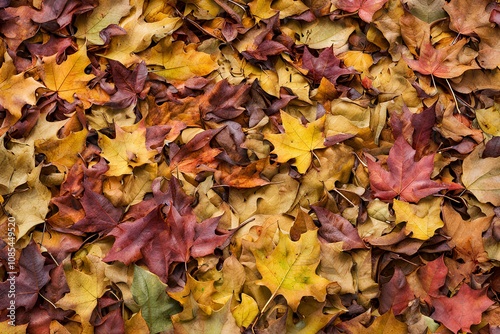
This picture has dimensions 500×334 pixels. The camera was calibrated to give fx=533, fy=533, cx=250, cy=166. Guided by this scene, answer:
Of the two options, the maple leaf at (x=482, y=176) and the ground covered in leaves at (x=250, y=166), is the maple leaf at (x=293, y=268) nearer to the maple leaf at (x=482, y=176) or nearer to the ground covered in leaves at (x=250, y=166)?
the ground covered in leaves at (x=250, y=166)

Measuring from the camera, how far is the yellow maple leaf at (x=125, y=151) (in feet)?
5.15

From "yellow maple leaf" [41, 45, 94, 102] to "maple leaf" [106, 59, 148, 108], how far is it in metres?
0.08

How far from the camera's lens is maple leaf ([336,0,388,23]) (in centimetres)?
180

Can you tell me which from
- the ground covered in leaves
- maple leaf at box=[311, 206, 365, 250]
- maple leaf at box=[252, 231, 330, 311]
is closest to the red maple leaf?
the ground covered in leaves

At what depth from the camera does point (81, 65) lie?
1.69 m

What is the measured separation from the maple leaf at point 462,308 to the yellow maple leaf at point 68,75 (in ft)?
4.04

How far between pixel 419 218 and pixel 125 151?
34.3 inches

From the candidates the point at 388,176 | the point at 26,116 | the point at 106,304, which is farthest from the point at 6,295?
the point at 388,176

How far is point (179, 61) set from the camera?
1762 mm

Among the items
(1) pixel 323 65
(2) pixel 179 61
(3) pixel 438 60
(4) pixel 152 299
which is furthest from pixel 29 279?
(3) pixel 438 60

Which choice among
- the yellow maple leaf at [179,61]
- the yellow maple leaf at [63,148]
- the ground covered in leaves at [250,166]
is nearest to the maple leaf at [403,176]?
the ground covered in leaves at [250,166]

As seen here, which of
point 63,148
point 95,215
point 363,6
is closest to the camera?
point 95,215

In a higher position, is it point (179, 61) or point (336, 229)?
point (179, 61)

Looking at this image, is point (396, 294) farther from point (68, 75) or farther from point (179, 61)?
point (68, 75)
